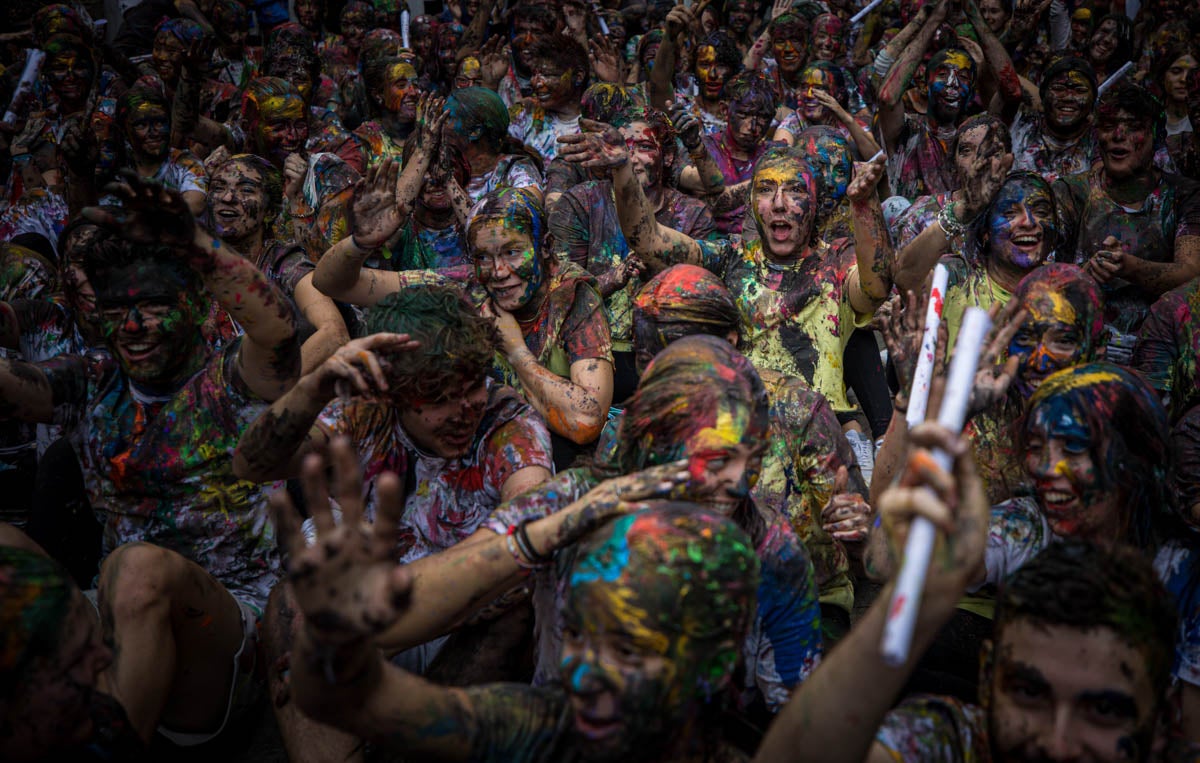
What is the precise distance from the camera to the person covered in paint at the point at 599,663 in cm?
171

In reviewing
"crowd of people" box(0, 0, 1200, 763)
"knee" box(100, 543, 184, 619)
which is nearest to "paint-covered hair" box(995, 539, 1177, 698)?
"crowd of people" box(0, 0, 1200, 763)

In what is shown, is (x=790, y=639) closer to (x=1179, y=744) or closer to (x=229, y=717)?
(x=1179, y=744)

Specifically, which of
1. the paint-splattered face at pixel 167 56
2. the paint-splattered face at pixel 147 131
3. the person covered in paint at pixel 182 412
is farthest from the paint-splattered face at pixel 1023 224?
the paint-splattered face at pixel 167 56

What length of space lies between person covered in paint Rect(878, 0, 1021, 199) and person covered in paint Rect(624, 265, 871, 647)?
4.29 meters

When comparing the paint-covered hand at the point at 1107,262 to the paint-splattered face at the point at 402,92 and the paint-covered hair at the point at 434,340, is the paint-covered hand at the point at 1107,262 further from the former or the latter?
the paint-splattered face at the point at 402,92

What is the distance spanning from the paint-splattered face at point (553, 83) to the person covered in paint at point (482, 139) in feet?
4.30

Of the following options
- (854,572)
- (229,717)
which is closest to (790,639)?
(854,572)

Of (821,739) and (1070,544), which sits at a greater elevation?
(1070,544)

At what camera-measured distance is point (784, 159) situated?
448 centimetres

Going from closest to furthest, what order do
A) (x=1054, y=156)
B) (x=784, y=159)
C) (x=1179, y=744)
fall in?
(x=1179, y=744) → (x=784, y=159) → (x=1054, y=156)

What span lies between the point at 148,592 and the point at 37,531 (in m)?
1.38

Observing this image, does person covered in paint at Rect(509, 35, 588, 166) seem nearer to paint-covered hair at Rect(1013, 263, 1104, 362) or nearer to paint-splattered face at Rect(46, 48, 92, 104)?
paint-splattered face at Rect(46, 48, 92, 104)

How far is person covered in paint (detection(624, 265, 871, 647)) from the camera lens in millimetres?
3301

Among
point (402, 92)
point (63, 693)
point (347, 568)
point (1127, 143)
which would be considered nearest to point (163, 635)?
point (63, 693)
